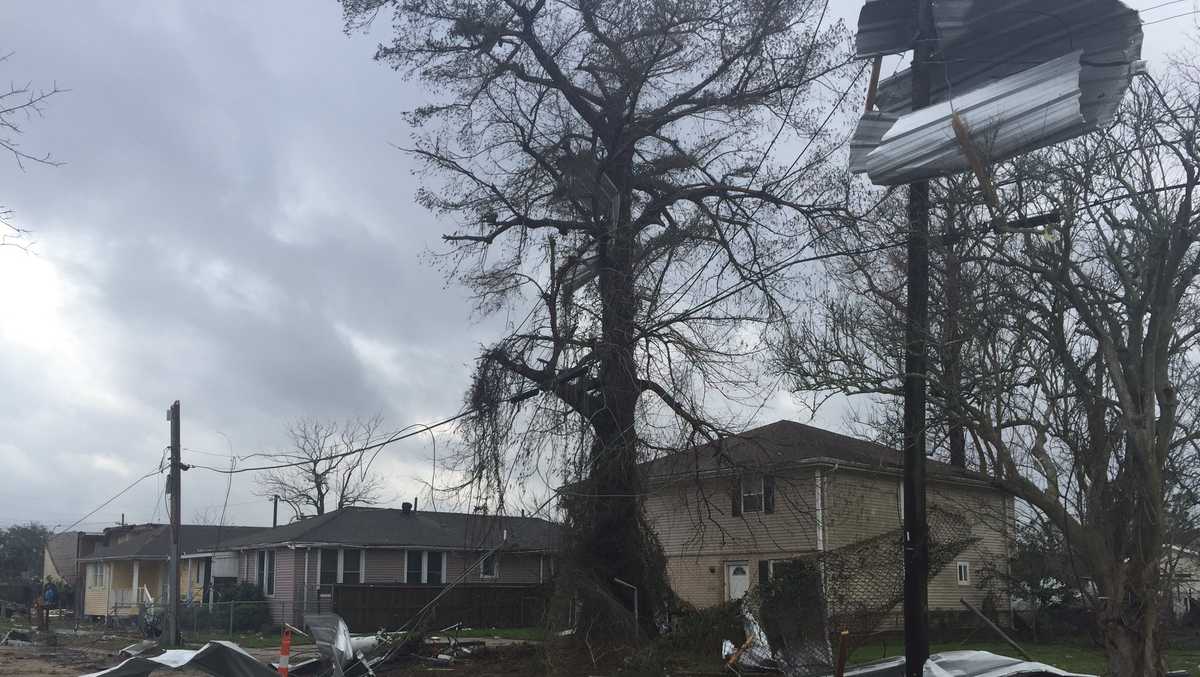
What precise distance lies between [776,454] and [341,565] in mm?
22014

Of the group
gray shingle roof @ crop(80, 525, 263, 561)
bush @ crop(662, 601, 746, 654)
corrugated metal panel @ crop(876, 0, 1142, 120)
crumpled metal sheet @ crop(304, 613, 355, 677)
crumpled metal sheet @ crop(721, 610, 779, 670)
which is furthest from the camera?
gray shingle roof @ crop(80, 525, 263, 561)

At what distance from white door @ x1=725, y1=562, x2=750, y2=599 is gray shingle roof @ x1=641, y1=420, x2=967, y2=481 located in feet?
11.3

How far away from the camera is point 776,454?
1856 centimetres

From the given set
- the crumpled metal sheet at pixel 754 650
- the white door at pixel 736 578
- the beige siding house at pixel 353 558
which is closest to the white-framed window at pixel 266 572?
the beige siding house at pixel 353 558

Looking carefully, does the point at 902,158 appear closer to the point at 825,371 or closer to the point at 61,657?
the point at 825,371

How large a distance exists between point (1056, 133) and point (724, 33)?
921 centimetres

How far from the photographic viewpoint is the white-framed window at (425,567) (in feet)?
125

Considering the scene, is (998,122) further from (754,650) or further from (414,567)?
(414,567)

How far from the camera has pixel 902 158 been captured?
1074 centimetres

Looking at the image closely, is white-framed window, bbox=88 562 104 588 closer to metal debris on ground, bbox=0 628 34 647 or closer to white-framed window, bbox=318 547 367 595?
metal debris on ground, bbox=0 628 34 647

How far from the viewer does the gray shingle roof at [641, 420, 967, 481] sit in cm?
1705

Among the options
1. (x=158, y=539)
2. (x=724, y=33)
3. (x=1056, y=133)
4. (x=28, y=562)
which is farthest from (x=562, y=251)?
(x=28, y=562)

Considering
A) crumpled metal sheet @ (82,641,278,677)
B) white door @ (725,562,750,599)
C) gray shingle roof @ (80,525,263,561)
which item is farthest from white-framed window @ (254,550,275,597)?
crumpled metal sheet @ (82,641,278,677)

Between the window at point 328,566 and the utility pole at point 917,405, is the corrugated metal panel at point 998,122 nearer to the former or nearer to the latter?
the utility pole at point 917,405
